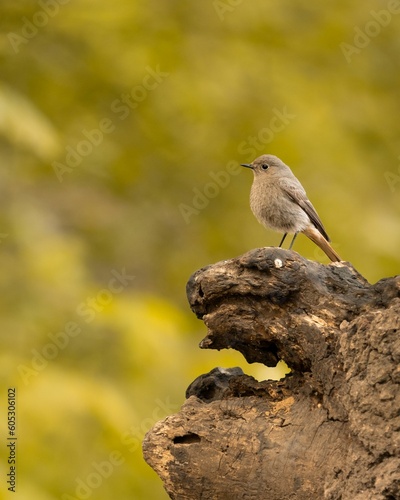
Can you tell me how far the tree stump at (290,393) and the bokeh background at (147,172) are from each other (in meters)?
2.80

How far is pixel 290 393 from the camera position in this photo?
14.5 feet

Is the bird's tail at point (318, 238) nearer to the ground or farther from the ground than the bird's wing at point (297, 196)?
nearer to the ground

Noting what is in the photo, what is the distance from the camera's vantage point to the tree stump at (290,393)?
3902 millimetres

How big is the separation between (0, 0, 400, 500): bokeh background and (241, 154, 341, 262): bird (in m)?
1.57

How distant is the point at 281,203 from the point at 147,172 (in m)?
3.85

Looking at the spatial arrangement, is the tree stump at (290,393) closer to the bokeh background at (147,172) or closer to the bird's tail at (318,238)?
the bird's tail at (318,238)

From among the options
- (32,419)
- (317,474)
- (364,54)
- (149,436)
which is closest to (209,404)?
(149,436)

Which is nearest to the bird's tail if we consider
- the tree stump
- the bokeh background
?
the bokeh background

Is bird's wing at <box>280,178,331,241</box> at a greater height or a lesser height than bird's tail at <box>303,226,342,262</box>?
greater

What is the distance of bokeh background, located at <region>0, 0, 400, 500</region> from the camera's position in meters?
7.91

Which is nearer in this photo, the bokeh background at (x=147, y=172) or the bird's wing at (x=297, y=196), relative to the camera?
the bird's wing at (x=297, y=196)

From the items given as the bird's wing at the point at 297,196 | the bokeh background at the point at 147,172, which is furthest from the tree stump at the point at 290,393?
the bokeh background at the point at 147,172

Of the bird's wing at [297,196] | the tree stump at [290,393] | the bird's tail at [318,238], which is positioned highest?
the bird's wing at [297,196]

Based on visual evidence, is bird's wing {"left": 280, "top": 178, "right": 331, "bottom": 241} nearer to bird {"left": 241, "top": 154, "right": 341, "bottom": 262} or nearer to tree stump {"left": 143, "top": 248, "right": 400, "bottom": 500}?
bird {"left": 241, "top": 154, "right": 341, "bottom": 262}
